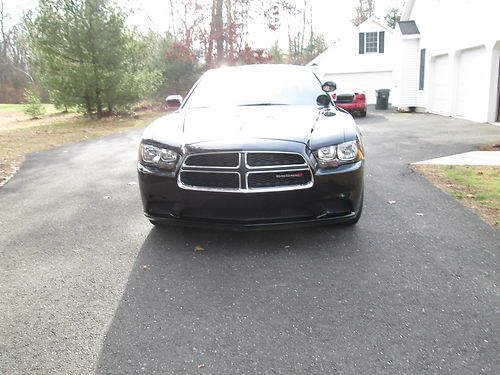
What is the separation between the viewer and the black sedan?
3.51 meters


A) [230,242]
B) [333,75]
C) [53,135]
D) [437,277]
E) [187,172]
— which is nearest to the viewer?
[437,277]

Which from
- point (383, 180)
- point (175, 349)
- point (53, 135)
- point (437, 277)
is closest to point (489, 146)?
point (383, 180)

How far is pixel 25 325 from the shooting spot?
A: 2.71m

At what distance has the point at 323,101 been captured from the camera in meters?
4.76

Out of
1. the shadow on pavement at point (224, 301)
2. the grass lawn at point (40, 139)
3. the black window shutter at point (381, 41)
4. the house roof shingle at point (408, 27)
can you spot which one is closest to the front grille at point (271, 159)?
the shadow on pavement at point (224, 301)

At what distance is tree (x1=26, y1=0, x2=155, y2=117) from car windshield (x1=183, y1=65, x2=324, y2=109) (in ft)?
43.9

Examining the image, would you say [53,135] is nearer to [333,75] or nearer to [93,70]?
[93,70]

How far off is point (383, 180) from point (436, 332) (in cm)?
408

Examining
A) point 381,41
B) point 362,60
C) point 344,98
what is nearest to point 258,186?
point 344,98

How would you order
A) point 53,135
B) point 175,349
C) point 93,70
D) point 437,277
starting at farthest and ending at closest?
1. point 93,70
2. point 53,135
3. point 437,277
4. point 175,349

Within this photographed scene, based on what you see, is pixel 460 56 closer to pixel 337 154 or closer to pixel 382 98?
pixel 382 98

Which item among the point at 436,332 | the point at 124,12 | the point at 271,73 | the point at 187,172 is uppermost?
the point at 124,12

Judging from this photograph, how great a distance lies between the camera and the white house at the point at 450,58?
14.2 m

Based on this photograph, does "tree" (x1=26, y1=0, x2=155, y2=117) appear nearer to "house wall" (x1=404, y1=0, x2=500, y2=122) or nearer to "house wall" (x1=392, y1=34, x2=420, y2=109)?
"house wall" (x1=392, y1=34, x2=420, y2=109)
